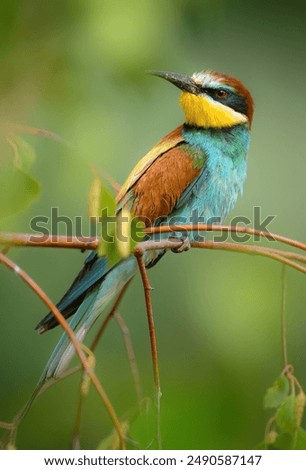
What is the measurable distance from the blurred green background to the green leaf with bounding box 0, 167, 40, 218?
0.91ft


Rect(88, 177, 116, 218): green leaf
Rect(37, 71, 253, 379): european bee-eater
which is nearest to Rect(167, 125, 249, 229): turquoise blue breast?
Rect(37, 71, 253, 379): european bee-eater

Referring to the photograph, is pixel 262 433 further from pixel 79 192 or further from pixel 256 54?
pixel 256 54

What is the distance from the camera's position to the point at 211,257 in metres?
1.28

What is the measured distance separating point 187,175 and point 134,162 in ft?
0.31

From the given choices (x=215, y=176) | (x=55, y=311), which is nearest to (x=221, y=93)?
(x=215, y=176)

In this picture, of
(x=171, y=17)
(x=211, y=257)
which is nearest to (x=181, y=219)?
(x=211, y=257)

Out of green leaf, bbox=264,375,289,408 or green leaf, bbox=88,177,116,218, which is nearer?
green leaf, bbox=88,177,116,218

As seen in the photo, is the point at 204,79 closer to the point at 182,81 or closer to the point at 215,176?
the point at 182,81

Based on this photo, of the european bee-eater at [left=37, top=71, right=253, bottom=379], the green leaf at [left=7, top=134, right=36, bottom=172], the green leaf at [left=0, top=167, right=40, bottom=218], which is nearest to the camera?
the green leaf at [left=0, top=167, right=40, bottom=218]

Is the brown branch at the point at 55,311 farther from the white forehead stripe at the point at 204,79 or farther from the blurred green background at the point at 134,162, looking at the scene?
the white forehead stripe at the point at 204,79

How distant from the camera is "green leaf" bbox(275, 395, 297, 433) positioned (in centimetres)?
81

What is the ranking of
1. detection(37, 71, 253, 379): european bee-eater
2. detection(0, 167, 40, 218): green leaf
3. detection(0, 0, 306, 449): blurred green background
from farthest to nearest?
1. detection(37, 71, 253, 379): european bee-eater
2. detection(0, 0, 306, 449): blurred green background
3. detection(0, 167, 40, 218): green leaf

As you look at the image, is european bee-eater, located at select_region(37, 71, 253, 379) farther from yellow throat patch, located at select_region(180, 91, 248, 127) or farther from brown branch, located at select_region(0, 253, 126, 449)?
brown branch, located at select_region(0, 253, 126, 449)
